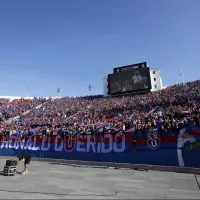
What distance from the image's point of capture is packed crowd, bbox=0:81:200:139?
64.5ft

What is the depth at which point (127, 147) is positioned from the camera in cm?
1923

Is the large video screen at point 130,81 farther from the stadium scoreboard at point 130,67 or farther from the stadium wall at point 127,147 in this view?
the stadium wall at point 127,147

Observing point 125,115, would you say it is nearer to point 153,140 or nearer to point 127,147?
point 127,147

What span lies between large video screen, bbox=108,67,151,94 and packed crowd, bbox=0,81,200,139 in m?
2.22

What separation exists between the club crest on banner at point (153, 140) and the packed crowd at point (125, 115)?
0.57 metres

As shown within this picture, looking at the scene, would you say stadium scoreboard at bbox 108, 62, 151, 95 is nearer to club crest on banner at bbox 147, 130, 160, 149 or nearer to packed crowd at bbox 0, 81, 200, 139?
packed crowd at bbox 0, 81, 200, 139

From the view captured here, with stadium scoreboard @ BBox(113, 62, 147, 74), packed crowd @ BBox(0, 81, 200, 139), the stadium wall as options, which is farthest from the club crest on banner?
stadium scoreboard @ BBox(113, 62, 147, 74)

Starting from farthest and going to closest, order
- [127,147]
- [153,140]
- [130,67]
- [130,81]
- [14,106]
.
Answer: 1. [14,106]
2. [130,67]
3. [130,81]
4. [127,147]
5. [153,140]

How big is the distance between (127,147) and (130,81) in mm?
25206

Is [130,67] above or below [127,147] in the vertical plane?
above

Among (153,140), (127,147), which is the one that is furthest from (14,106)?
(153,140)

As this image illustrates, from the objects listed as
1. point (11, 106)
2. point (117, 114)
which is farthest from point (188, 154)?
point (11, 106)

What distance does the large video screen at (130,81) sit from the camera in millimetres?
41375

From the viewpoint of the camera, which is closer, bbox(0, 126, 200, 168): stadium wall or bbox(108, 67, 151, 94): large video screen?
bbox(0, 126, 200, 168): stadium wall
